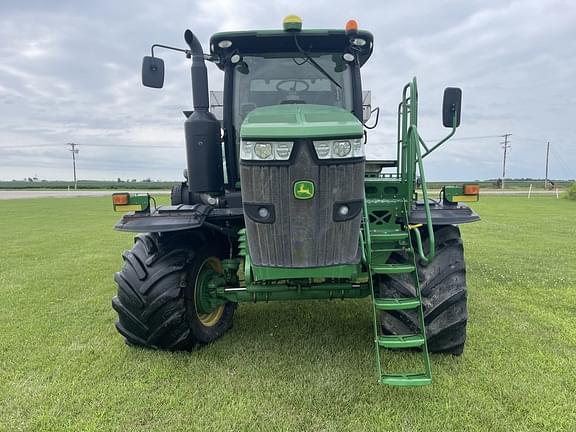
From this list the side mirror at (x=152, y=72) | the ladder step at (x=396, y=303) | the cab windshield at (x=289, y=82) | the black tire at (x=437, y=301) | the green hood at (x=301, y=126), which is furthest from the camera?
the cab windshield at (x=289, y=82)

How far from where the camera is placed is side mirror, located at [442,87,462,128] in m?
3.52

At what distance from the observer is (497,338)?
4094mm

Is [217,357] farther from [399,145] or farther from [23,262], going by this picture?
[23,262]

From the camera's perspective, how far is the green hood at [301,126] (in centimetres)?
275

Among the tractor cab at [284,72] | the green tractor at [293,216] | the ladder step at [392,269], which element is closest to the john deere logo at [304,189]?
the green tractor at [293,216]

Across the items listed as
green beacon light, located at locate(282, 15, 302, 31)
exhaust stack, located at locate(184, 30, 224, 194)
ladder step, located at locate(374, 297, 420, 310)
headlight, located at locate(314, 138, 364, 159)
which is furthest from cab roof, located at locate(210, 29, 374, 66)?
ladder step, located at locate(374, 297, 420, 310)

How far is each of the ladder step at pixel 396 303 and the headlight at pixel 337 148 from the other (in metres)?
1.11

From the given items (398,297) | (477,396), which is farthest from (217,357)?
(477,396)

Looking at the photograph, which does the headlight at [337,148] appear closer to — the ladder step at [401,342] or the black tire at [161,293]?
the ladder step at [401,342]

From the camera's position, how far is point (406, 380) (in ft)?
9.39

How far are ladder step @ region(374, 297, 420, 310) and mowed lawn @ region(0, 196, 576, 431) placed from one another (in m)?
0.57

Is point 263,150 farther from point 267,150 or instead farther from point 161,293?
point 161,293

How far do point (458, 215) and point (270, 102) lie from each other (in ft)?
6.17

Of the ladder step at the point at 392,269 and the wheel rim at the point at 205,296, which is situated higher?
the ladder step at the point at 392,269
